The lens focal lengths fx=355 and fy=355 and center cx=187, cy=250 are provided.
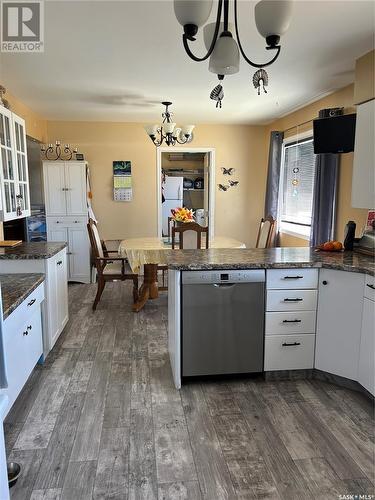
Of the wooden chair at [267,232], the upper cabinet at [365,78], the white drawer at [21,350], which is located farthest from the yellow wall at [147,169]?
the white drawer at [21,350]

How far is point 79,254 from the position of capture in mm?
5234

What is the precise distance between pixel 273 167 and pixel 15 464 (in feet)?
15.3

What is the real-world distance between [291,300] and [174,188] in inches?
181

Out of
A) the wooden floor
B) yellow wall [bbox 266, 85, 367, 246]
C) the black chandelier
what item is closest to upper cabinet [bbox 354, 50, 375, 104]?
yellow wall [bbox 266, 85, 367, 246]

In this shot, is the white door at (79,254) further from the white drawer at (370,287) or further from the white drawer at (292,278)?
the white drawer at (370,287)

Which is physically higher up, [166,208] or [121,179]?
[121,179]

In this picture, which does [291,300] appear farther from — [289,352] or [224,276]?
[224,276]

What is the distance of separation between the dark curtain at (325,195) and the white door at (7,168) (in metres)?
3.04

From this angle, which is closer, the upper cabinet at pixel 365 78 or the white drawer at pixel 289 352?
the white drawer at pixel 289 352

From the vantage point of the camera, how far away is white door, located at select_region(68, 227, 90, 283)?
5203 millimetres

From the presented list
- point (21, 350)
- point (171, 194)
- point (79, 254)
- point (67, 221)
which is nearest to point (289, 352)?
point (21, 350)

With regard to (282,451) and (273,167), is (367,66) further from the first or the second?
(282,451)

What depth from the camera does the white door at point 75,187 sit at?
16.7 feet

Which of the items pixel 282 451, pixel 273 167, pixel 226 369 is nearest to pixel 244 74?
pixel 273 167
